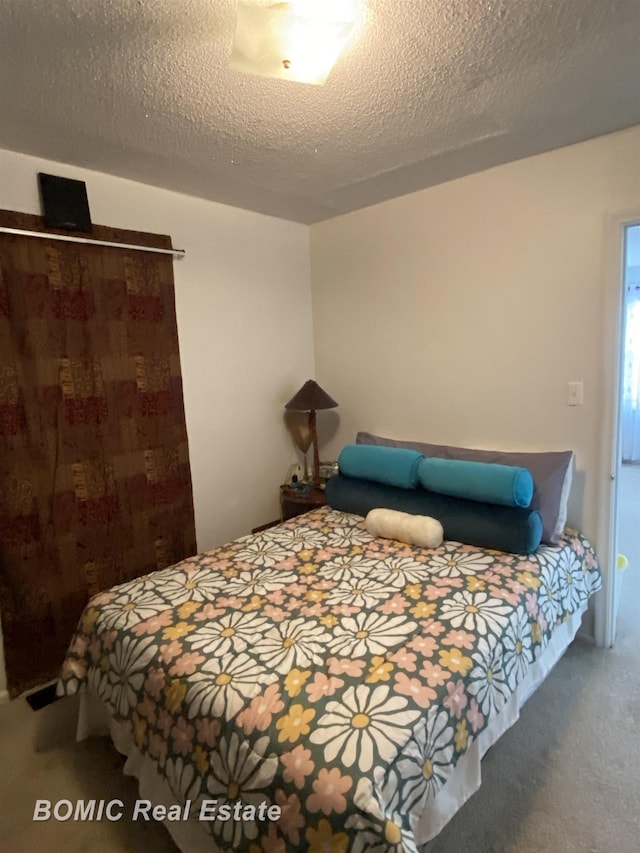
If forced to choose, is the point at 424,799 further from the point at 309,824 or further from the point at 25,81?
the point at 25,81

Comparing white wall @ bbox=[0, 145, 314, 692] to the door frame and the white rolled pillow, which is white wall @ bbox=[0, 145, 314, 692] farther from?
the door frame

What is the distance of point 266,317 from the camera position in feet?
9.98

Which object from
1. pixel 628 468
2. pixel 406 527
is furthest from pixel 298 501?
pixel 628 468

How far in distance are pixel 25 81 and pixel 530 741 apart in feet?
9.60

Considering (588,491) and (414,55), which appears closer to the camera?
(414,55)

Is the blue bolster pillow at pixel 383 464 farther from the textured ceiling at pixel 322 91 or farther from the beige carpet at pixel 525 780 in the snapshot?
the textured ceiling at pixel 322 91

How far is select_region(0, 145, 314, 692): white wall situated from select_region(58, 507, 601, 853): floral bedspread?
814 millimetres

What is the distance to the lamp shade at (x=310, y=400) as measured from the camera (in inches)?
116

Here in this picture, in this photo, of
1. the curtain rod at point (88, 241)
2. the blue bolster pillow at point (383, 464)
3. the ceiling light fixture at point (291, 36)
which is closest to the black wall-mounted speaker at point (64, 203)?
the curtain rod at point (88, 241)

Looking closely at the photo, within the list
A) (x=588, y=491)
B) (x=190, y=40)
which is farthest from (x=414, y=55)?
(x=588, y=491)

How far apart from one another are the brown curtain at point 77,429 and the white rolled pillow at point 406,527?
1135 mm

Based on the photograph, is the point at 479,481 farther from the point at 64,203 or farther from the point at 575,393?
the point at 64,203

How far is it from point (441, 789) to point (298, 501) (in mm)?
1866

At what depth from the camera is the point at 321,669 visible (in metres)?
1.31
